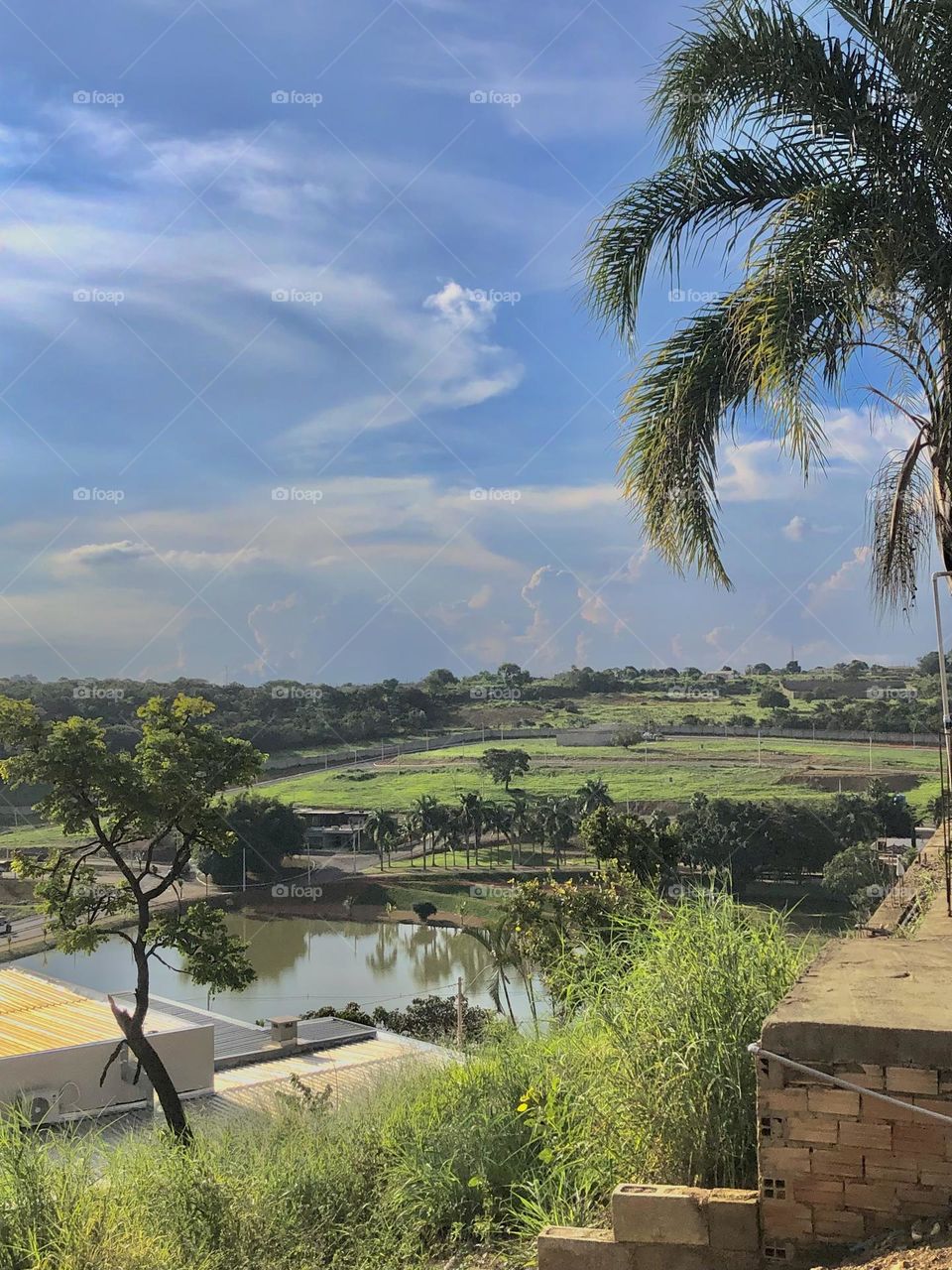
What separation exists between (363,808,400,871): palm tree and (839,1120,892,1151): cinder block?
2316 inches

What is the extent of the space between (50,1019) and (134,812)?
4212mm

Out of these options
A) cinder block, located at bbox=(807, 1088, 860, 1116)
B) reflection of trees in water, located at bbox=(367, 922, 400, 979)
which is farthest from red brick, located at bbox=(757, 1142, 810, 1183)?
reflection of trees in water, located at bbox=(367, 922, 400, 979)

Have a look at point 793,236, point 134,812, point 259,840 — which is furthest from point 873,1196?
point 259,840

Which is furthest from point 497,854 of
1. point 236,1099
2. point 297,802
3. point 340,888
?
point 236,1099

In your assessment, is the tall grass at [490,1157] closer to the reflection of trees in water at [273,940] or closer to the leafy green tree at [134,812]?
the leafy green tree at [134,812]

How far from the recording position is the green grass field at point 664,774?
67.2 m

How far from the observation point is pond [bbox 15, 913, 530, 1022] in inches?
1544

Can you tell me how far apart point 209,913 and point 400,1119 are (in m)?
7.39

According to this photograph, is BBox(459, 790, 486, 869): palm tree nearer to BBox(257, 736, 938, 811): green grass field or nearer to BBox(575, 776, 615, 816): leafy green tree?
BBox(575, 776, 615, 816): leafy green tree

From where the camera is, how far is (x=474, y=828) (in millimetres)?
60719

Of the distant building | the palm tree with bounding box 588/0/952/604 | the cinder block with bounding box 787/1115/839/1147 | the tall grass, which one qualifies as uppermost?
the palm tree with bounding box 588/0/952/604

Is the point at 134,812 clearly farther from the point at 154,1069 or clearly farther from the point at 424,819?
the point at 424,819

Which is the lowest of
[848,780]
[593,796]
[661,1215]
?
[593,796]

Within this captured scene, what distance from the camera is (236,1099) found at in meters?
12.1
